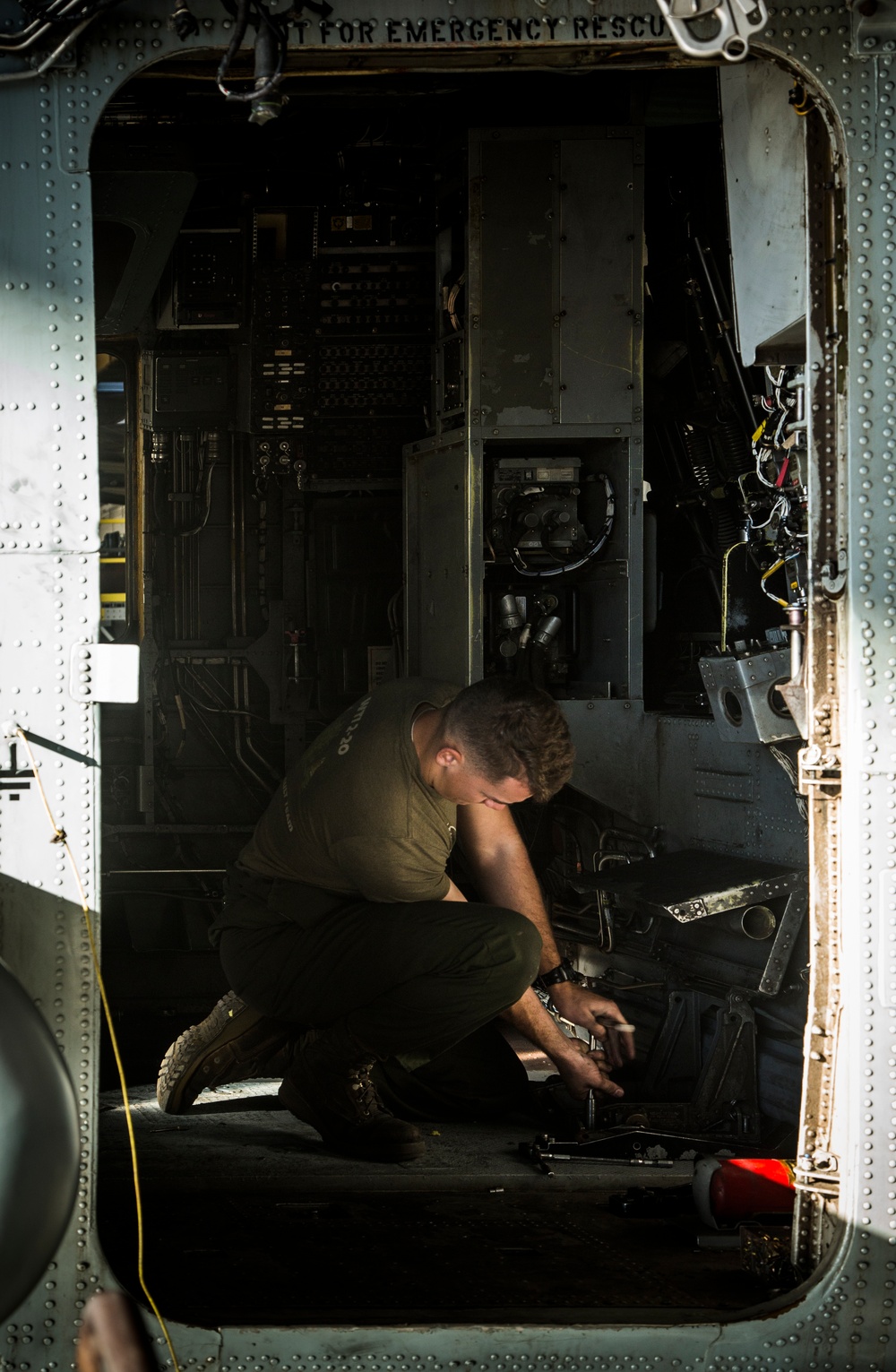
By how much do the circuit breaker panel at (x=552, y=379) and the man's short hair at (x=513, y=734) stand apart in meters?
2.54

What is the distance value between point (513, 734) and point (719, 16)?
199 centimetres

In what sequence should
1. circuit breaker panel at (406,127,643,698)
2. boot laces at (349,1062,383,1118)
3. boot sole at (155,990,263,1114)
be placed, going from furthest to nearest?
circuit breaker panel at (406,127,643,698) → boot sole at (155,990,263,1114) → boot laces at (349,1062,383,1118)

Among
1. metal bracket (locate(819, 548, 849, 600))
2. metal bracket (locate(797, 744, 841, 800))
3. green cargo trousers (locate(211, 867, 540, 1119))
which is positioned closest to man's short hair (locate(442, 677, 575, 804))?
green cargo trousers (locate(211, 867, 540, 1119))

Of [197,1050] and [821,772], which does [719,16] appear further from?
[197,1050]

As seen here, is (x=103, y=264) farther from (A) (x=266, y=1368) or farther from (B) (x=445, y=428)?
(A) (x=266, y=1368)

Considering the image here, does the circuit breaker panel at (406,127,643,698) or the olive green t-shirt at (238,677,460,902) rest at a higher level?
the circuit breaker panel at (406,127,643,698)

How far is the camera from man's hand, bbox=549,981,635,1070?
13.5ft

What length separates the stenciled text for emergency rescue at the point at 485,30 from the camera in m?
2.97

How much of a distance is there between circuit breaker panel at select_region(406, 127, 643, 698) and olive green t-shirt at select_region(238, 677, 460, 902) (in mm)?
2198

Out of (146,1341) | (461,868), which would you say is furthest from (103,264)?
(146,1341)

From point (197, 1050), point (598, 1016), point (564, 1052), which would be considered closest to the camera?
point (564, 1052)

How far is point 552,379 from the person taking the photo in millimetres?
6363

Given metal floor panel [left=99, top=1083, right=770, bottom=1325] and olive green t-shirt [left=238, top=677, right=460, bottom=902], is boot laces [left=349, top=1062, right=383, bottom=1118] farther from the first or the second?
olive green t-shirt [left=238, top=677, right=460, bottom=902]

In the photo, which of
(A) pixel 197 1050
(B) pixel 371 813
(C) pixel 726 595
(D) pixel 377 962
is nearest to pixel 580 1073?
(D) pixel 377 962
